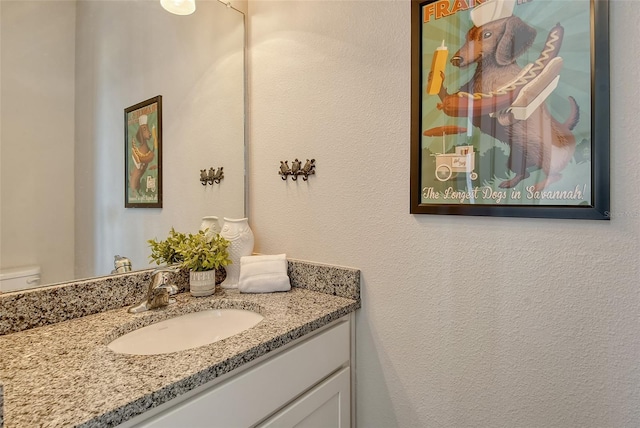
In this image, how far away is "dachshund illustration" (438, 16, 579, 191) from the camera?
82 cm

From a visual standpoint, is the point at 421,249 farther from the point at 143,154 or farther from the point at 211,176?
the point at 143,154

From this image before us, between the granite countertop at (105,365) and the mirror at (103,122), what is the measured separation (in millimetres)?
221

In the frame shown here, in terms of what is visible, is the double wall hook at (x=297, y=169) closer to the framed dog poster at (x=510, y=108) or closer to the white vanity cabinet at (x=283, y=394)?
the framed dog poster at (x=510, y=108)

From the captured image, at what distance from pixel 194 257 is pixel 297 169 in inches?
19.3

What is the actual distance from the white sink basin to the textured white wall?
0.34 m

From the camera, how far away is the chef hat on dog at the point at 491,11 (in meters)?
0.88

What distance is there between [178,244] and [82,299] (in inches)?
12.5

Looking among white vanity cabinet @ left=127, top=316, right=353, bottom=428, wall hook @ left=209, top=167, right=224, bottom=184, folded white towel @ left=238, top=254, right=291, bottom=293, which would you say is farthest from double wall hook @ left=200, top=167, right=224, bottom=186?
white vanity cabinet @ left=127, top=316, right=353, bottom=428

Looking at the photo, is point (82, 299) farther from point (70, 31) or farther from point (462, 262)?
point (462, 262)

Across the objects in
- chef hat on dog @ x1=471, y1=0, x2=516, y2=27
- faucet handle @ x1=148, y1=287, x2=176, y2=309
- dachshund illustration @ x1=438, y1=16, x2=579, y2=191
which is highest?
chef hat on dog @ x1=471, y1=0, x2=516, y2=27

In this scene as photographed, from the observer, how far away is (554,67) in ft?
2.69

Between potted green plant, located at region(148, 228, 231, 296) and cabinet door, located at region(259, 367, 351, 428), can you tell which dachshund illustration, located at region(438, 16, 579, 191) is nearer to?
cabinet door, located at region(259, 367, 351, 428)

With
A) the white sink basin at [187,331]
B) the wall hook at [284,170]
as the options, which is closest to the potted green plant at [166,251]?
the white sink basin at [187,331]

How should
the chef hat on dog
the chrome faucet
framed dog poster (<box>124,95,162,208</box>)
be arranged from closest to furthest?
the chef hat on dog < the chrome faucet < framed dog poster (<box>124,95,162,208</box>)
